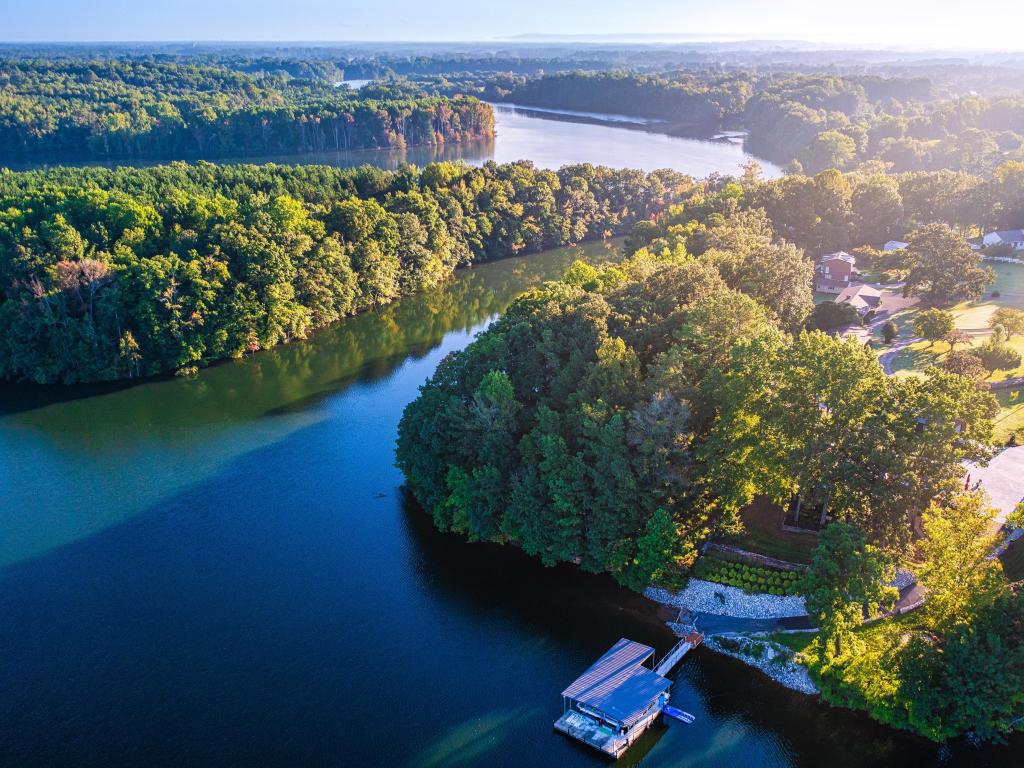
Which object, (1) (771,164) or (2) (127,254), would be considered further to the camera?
(1) (771,164)

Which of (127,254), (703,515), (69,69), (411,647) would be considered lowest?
(411,647)

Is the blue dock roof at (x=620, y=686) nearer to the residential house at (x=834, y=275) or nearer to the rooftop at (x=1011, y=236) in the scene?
the residential house at (x=834, y=275)

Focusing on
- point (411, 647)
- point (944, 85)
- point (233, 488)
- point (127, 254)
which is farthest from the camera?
point (944, 85)

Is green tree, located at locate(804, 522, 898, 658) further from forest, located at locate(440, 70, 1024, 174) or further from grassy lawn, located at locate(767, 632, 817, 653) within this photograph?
forest, located at locate(440, 70, 1024, 174)

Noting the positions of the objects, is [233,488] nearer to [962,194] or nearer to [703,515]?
[703,515]

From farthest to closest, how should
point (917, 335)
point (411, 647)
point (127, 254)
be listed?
1. point (127, 254)
2. point (917, 335)
3. point (411, 647)

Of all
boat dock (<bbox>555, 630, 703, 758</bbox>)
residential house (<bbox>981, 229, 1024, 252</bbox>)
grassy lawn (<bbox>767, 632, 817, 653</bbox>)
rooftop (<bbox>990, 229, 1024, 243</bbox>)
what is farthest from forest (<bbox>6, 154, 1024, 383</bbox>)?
boat dock (<bbox>555, 630, 703, 758</bbox>)

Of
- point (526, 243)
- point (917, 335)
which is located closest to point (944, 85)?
point (526, 243)

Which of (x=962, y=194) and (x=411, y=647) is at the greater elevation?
(x=962, y=194)
